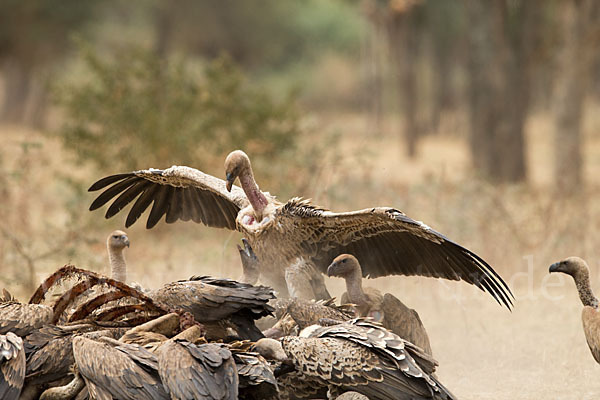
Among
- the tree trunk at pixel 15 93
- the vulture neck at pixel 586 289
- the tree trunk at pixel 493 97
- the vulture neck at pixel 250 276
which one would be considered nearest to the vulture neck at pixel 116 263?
the vulture neck at pixel 250 276

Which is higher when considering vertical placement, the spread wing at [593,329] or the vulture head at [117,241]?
the vulture head at [117,241]

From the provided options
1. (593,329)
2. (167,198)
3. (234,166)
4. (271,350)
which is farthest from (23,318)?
(593,329)

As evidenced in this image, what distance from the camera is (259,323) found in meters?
4.92

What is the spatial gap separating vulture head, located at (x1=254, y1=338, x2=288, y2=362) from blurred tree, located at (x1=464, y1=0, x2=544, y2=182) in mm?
12727

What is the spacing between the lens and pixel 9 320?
3902mm

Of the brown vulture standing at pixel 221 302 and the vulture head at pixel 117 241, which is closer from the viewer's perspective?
the brown vulture standing at pixel 221 302

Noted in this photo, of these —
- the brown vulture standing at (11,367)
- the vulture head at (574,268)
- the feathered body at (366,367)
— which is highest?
the vulture head at (574,268)

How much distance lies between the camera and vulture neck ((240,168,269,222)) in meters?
5.28

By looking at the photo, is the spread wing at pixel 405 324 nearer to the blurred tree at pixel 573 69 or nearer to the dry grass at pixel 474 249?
the dry grass at pixel 474 249

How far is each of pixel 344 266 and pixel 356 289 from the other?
0.55 ft

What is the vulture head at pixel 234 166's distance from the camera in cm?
517

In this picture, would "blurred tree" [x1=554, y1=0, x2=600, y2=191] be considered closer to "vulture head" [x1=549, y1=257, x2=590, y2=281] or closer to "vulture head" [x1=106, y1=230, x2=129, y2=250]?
"vulture head" [x1=549, y1=257, x2=590, y2=281]

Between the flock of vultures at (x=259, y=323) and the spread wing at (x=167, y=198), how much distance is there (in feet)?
1.03

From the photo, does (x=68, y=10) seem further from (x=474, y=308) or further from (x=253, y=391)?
(x=253, y=391)
